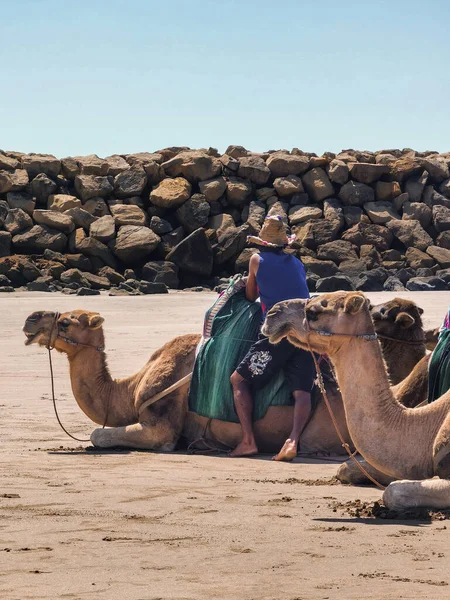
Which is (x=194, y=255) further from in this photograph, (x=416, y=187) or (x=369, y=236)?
(x=416, y=187)

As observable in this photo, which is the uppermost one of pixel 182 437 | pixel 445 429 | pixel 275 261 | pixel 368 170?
pixel 368 170

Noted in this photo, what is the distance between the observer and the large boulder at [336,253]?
27.9 meters

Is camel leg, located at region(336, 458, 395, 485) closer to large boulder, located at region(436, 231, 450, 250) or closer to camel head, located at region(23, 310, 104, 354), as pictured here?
camel head, located at region(23, 310, 104, 354)

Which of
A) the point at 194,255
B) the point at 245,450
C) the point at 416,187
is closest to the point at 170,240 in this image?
the point at 194,255

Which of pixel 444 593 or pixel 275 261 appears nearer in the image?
pixel 444 593

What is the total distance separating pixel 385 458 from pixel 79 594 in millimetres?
2276

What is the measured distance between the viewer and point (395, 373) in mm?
8992

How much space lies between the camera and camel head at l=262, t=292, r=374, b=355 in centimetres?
647

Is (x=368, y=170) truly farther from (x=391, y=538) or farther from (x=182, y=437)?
(x=391, y=538)

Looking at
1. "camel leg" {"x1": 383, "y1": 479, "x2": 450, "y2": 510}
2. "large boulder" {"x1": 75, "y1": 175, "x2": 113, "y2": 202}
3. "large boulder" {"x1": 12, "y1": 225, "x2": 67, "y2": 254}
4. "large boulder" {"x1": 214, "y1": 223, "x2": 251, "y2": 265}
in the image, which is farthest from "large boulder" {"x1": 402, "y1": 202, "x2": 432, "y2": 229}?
"camel leg" {"x1": 383, "y1": 479, "x2": 450, "y2": 510}

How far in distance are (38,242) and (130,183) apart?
3.72 m

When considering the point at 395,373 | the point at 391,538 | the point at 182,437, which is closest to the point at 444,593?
the point at 391,538

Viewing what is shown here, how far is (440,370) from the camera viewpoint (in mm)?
7254

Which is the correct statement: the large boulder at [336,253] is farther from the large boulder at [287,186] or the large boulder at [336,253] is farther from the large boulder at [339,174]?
the large boulder at [339,174]
